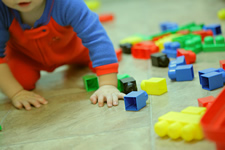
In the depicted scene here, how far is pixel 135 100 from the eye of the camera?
36.6 inches

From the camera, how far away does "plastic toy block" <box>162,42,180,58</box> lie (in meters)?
1.35

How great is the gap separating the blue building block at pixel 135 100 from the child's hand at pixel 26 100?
32 cm

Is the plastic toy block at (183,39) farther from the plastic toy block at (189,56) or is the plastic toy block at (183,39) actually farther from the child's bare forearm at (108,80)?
the child's bare forearm at (108,80)

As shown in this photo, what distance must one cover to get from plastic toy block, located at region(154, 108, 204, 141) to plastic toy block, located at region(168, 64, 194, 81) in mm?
311

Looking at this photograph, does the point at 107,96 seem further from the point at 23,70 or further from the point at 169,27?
the point at 169,27

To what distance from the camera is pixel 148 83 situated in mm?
1016

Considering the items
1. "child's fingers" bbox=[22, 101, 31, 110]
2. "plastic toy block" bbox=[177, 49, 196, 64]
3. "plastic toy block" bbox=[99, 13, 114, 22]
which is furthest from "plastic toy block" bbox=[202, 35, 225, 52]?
"plastic toy block" bbox=[99, 13, 114, 22]

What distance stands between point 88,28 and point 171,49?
0.43 metres

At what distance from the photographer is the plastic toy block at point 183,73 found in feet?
3.50

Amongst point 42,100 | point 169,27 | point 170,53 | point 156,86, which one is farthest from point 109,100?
point 169,27

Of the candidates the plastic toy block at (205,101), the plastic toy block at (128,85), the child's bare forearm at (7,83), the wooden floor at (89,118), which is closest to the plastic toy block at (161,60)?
the wooden floor at (89,118)

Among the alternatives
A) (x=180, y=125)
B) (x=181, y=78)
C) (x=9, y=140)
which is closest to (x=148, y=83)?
(x=181, y=78)

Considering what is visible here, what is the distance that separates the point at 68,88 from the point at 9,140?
15.4 inches

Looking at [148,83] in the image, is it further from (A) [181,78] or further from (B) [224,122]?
(B) [224,122]
